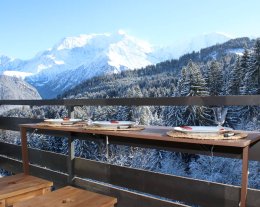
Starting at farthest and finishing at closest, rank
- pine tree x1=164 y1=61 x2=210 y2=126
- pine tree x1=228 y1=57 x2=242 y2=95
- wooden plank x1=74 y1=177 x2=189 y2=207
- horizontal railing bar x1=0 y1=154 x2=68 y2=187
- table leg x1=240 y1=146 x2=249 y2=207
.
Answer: pine tree x1=228 y1=57 x2=242 y2=95 < pine tree x1=164 y1=61 x2=210 y2=126 < horizontal railing bar x1=0 y1=154 x2=68 y2=187 < wooden plank x1=74 y1=177 x2=189 y2=207 < table leg x1=240 y1=146 x2=249 y2=207

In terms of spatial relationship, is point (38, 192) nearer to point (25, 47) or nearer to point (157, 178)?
point (157, 178)

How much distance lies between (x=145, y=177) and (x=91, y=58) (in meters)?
127

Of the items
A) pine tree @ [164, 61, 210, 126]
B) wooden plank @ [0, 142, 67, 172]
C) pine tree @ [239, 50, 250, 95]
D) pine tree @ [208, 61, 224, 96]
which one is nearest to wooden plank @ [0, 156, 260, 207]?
wooden plank @ [0, 142, 67, 172]

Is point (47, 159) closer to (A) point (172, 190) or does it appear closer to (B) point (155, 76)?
(A) point (172, 190)

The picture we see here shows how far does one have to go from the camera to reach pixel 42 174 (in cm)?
288

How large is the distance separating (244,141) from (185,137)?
0.79 ft

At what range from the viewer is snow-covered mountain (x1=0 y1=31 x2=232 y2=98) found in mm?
55725

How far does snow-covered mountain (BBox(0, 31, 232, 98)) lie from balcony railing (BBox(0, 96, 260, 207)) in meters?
30.9

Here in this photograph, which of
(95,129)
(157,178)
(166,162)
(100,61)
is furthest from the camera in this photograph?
(100,61)

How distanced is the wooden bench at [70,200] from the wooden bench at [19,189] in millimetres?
250

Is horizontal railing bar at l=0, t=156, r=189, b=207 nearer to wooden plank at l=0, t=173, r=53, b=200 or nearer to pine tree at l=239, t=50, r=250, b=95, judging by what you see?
wooden plank at l=0, t=173, r=53, b=200

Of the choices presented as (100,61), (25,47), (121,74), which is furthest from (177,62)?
(100,61)

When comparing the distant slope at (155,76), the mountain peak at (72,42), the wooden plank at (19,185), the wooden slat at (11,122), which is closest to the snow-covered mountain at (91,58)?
the mountain peak at (72,42)

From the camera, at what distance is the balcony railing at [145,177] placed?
163cm
